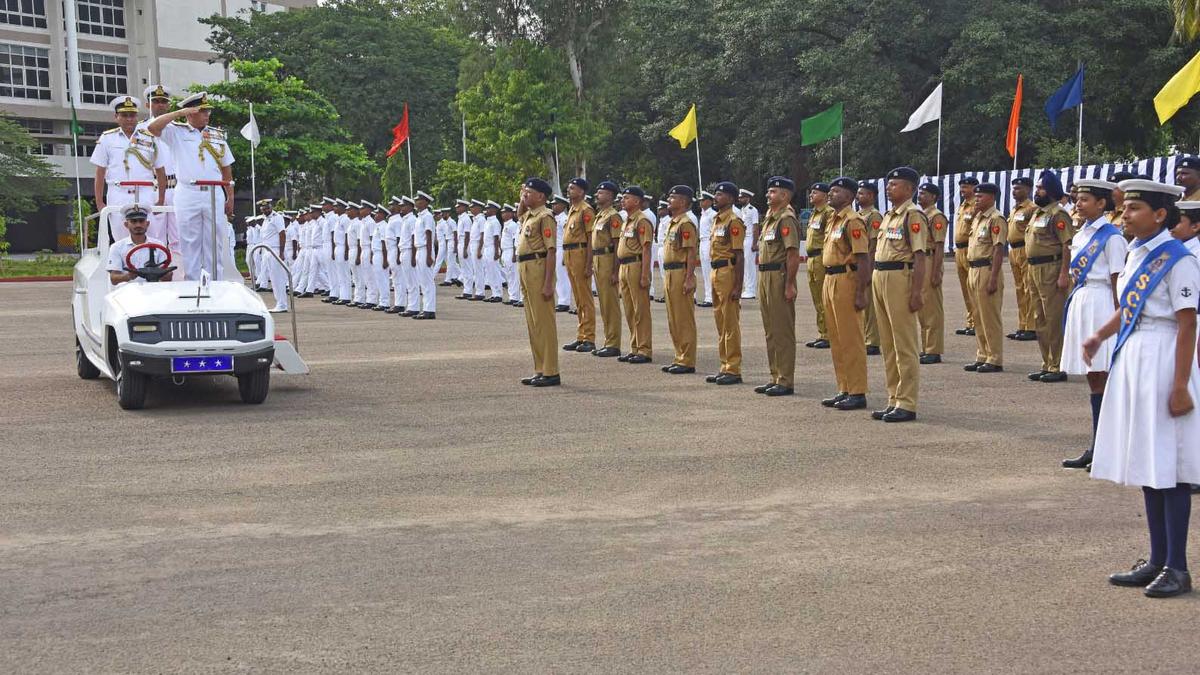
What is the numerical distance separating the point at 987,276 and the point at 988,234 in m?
0.50

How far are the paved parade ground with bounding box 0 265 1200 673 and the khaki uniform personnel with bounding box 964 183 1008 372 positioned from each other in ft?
5.32

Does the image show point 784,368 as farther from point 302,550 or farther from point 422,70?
point 422,70

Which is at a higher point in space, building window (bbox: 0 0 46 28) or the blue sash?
building window (bbox: 0 0 46 28)

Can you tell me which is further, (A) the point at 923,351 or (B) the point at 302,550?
(A) the point at 923,351

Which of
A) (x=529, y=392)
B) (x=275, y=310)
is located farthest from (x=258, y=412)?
(x=275, y=310)

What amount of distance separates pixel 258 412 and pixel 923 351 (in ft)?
24.4

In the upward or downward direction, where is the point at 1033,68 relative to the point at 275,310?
upward

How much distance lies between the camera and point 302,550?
6.34m

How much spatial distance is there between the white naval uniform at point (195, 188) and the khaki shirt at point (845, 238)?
5.61 metres

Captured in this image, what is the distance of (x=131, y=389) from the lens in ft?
35.5

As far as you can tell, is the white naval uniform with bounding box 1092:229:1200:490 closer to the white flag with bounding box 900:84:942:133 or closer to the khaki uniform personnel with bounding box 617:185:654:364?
the khaki uniform personnel with bounding box 617:185:654:364

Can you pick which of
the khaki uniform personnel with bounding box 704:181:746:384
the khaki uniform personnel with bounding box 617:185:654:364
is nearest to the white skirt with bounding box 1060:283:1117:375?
the khaki uniform personnel with bounding box 704:181:746:384

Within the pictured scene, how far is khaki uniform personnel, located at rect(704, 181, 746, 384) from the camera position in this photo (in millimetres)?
12664

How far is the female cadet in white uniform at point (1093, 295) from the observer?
877 centimetres
